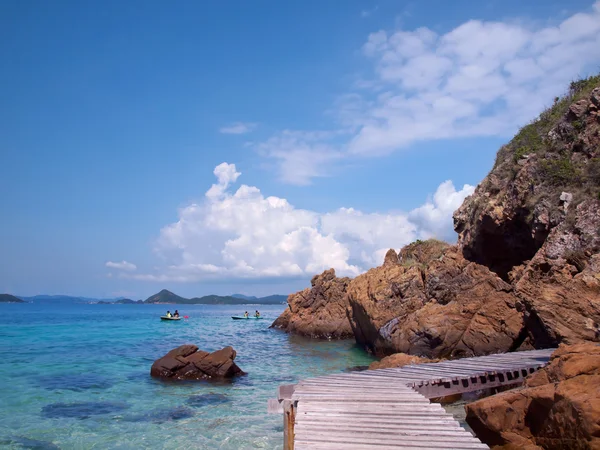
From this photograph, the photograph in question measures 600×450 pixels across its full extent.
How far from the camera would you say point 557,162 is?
20469 millimetres

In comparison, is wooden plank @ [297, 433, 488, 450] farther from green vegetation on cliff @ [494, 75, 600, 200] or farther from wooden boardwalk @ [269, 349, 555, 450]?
green vegetation on cliff @ [494, 75, 600, 200]

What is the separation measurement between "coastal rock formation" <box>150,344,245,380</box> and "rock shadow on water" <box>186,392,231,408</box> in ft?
10.4

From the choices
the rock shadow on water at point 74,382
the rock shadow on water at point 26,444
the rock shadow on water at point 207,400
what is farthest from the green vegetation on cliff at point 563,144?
the rock shadow on water at point 74,382

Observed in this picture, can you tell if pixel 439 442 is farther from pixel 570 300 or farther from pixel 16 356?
pixel 16 356

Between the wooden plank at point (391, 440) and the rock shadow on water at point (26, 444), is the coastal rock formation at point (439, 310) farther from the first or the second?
the rock shadow on water at point (26, 444)

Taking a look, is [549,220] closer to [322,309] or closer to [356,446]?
[356,446]

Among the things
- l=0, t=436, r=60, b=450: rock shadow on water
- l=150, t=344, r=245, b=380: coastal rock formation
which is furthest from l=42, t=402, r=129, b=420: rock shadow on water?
l=150, t=344, r=245, b=380: coastal rock formation

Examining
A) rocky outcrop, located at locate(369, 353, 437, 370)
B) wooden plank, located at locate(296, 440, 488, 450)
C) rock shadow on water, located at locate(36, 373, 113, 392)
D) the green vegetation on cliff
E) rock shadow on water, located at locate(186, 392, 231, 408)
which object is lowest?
rock shadow on water, located at locate(36, 373, 113, 392)

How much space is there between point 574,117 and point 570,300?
10930 millimetres

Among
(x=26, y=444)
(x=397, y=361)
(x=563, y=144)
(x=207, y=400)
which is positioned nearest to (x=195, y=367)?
(x=207, y=400)

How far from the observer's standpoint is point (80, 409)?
16391 mm

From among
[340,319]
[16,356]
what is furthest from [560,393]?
[340,319]

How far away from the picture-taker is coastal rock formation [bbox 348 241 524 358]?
21.1 metres

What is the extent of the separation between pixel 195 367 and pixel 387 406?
14.8 m
